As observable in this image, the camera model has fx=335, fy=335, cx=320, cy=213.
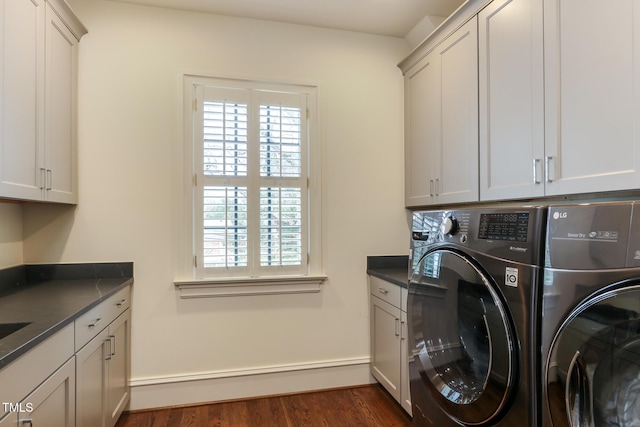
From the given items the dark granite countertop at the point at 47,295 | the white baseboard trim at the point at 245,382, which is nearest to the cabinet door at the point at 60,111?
the dark granite countertop at the point at 47,295

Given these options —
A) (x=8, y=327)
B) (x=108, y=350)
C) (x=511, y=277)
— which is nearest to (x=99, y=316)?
(x=108, y=350)

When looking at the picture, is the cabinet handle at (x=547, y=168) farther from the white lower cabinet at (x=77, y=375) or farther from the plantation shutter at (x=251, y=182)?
the white lower cabinet at (x=77, y=375)

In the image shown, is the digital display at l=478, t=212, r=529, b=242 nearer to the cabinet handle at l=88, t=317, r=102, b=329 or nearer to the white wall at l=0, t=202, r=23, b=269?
the cabinet handle at l=88, t=317, r=102, b=329

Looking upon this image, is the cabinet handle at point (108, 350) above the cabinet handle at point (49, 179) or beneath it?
beneath

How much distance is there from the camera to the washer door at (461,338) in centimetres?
114

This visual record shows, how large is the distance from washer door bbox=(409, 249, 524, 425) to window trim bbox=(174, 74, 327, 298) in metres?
1.03

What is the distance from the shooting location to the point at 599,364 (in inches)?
34.1

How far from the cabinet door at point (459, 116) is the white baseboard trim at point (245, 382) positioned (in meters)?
1.48

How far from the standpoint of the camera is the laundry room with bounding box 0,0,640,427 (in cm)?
117

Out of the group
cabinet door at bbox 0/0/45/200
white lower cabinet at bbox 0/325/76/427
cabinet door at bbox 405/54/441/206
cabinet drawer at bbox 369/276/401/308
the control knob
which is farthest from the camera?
cabinet door at bbox 405/54/441/206

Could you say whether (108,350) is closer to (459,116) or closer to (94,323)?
(94,323)

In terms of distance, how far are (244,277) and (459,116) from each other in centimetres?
178

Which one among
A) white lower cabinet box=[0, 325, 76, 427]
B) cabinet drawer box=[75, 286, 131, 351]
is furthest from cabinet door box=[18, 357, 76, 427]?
cabinet drawer box=[75, 286, 131, 351]

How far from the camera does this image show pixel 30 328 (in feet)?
3.81
